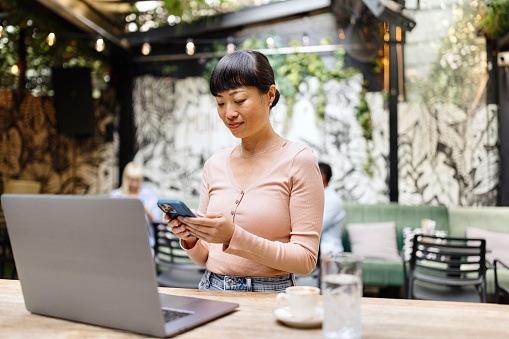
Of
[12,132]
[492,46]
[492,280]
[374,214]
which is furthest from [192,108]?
[492,280]

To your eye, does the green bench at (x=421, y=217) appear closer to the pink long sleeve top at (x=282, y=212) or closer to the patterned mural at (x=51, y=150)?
the patterned mural at (x=51, y=150)

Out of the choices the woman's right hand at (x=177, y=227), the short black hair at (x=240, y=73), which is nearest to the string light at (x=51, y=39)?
the short black hair at (x=240, y=73)

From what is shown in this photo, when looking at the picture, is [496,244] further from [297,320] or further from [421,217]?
[297,320]

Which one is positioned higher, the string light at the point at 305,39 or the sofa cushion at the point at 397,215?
the string light at the point at 305,39

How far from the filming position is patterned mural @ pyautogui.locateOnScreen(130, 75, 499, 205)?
578 cm

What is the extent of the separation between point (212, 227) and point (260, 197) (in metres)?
0.27

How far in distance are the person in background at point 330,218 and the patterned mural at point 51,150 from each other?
3423 millimetres

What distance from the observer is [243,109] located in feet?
4.87

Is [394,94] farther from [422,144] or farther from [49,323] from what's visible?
[49,323]

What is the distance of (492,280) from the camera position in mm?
Result: 4578

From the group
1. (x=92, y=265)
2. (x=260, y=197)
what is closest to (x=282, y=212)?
(x=260, y=197)

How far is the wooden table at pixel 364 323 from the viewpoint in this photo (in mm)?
1050

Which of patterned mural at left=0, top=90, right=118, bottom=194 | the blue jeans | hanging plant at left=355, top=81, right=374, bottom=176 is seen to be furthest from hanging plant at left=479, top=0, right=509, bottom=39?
the blue jeans

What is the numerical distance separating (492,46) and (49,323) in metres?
5.66
